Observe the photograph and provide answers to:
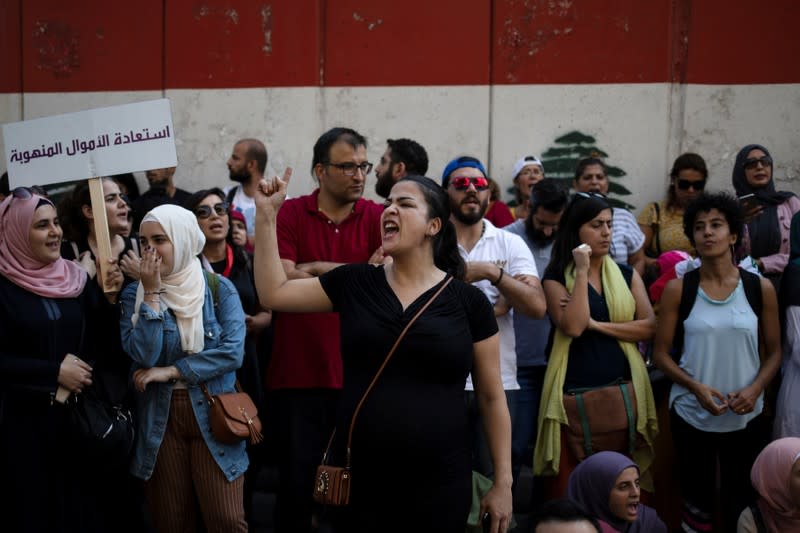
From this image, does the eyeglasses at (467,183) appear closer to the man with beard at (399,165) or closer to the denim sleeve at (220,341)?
A: the man with beard at (399,165)

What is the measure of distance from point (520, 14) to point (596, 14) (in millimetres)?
603

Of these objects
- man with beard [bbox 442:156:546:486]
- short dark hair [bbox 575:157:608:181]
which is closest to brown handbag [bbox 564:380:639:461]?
man with beard [bbox 442:156:546:486]

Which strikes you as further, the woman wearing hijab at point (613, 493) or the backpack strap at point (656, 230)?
the backpack strap at point (656, 230)

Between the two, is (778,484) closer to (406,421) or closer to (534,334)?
(534,334)

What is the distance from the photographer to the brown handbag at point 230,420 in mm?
4895

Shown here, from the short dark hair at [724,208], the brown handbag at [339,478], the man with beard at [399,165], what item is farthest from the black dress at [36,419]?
the short dark hair at [724,208]

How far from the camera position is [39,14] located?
28.1 feet

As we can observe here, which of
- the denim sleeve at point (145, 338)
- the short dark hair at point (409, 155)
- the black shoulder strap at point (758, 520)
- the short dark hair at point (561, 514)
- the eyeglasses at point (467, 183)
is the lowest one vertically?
the black shoulder strap at point (758, 520)

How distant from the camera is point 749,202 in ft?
22.0

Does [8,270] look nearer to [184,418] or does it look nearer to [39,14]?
[184,418]

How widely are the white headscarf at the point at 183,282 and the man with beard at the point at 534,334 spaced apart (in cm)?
194

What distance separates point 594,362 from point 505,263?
0.75 m

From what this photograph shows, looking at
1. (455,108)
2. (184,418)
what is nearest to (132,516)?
(184,418)

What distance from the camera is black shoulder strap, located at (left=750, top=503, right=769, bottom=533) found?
4875 mm
